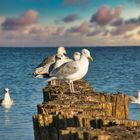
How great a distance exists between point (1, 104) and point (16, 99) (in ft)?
11.7

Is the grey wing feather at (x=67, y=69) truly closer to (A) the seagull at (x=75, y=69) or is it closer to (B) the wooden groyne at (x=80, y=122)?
(A) the seagull at (x=75, y=69)

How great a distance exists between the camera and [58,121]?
927 centimetres

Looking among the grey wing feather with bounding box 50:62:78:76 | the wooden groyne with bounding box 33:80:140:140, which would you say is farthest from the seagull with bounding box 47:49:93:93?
the wooden groyne with bounding box 33:80:140:140

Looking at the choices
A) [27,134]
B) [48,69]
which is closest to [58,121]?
[27,134]

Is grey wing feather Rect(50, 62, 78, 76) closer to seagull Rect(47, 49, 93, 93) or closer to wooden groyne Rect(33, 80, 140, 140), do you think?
seagull Rect(47, 49, 93, 93)

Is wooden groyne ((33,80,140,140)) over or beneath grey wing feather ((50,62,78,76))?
beneath

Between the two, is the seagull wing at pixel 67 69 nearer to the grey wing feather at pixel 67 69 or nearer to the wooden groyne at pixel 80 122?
the grey wing feather at pixel 67 69

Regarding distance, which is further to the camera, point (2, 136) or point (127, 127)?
point (2, 136)

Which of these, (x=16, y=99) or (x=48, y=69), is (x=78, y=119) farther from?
(x=16, y=99)

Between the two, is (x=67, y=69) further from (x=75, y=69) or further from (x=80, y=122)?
(x=80, y=122)

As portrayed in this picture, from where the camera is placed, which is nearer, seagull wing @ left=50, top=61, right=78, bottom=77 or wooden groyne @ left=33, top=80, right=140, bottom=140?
wooden groyne @ left=33, top=80, right=140, bottom=140

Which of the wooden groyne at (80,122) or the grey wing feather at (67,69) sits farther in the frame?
the grey wing feather at (67,69)

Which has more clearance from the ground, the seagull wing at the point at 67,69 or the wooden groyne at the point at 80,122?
the seagull wing at the point at 67,69

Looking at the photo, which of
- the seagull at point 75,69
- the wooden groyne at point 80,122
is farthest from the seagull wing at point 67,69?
the wooden groyne at point 80,122
